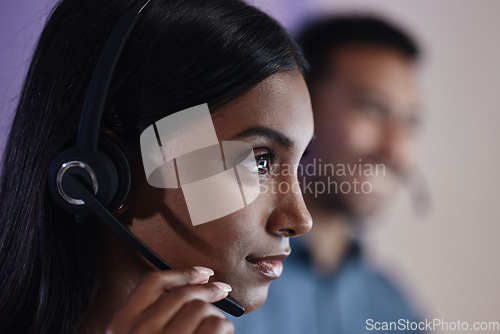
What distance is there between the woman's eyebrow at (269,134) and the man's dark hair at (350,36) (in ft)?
1.08

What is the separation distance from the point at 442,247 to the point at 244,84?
0.58 metres

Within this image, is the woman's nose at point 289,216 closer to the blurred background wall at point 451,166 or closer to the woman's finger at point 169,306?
the woman's finger at point 169,306

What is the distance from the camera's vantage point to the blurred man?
1008 millimetres

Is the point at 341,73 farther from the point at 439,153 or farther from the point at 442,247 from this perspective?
the point at 442,247

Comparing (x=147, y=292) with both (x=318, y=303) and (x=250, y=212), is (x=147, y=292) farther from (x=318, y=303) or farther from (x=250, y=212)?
(x=318, y=303)

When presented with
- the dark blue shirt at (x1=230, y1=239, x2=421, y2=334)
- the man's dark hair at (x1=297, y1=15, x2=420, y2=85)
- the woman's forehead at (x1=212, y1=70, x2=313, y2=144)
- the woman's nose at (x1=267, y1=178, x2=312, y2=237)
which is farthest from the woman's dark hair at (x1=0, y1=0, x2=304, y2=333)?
the dark blue shirt at (x1=230, y1=239, x2=421, y2=334)

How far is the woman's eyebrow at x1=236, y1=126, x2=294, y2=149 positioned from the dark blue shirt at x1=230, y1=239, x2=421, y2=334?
1.28ft

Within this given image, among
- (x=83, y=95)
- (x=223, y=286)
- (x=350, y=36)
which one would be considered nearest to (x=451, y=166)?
(x=350, y=36)

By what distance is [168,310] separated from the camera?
56cm

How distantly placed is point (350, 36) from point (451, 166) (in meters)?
0.34

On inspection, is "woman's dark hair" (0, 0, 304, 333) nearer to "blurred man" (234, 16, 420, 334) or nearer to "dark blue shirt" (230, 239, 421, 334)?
"blurred man" (234, 16, 420, 334)

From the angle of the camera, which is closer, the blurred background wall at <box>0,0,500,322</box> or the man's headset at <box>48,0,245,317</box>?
the man's headset at <box>48,0,245,317</box>

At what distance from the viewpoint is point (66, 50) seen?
2.34 ft

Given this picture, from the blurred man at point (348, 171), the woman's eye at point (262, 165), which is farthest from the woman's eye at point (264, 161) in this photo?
the blurred man at point (348, 171)
